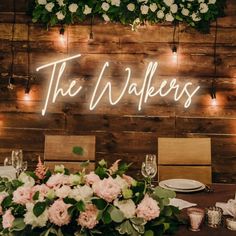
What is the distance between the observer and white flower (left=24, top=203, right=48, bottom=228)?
1485mm

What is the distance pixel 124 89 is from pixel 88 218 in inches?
107

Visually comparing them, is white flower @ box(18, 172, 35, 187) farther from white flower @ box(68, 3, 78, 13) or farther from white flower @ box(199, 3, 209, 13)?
white flower @ box(199, 3, 209, 13)

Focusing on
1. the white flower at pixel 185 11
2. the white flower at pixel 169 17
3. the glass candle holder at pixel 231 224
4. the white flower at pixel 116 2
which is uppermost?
the white flower at pixel 116 2

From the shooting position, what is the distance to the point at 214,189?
109 inches

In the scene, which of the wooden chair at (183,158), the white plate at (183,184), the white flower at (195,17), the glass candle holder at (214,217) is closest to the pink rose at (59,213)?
the glass candle holder at (214,217)

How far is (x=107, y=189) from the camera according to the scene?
152cm

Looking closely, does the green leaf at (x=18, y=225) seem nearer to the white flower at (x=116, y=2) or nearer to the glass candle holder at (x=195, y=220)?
the glass candle holder at (x=195, y=220)

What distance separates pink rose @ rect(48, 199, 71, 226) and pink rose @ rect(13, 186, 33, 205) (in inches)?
4.3

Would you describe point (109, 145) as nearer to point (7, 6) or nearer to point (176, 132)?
point (176, 132)

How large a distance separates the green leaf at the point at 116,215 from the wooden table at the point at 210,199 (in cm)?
54

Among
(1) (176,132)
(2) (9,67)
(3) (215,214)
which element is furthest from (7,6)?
(3) (215,214)

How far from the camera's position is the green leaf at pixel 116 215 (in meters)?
1.50

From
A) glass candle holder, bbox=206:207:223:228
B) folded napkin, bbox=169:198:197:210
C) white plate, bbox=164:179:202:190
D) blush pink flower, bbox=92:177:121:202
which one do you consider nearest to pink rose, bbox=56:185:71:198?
blush pink flower, bbox=92:177:121:202

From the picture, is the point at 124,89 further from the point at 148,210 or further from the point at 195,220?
the point at 148,210
